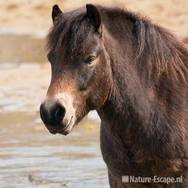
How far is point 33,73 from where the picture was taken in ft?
46.5

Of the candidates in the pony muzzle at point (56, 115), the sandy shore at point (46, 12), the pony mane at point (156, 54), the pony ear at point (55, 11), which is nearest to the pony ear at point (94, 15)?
the pony ear at point (55, 11)

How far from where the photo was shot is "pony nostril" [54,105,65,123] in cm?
473

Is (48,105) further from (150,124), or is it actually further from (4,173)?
(4,173)

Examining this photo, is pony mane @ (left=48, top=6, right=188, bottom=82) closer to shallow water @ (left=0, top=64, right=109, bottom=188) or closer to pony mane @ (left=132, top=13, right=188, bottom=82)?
pony mane @ (left=132, top=13, right=188, bottom=82)

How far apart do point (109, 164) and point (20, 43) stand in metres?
12.5

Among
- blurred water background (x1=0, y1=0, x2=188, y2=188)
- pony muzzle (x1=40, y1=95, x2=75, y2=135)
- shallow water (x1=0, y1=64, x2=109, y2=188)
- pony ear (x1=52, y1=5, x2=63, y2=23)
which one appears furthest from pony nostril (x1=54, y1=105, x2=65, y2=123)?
shallow water (x1=0, y1=64, x2=109, y2=188)

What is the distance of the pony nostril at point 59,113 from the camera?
186 inches

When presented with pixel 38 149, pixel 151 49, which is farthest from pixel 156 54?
pixel 38 149

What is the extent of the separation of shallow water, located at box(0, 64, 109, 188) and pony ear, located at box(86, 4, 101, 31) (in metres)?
3.19

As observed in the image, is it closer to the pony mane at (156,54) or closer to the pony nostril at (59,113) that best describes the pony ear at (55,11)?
the pony mane at (156,54)

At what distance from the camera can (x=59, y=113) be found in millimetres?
4750

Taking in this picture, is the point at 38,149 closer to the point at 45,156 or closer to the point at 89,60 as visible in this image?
the point at 45,156

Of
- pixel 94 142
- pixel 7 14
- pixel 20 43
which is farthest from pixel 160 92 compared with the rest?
pixel 7 14

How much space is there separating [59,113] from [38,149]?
197 inches
